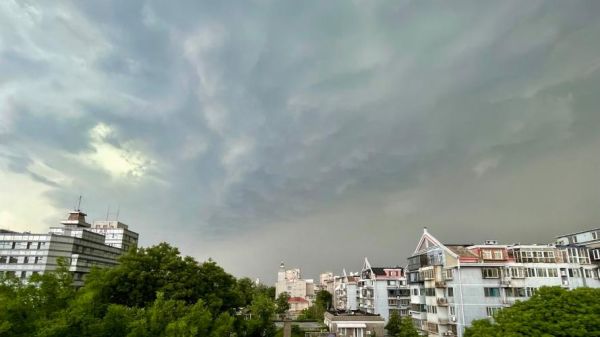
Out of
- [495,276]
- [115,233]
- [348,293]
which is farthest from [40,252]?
[348,293]

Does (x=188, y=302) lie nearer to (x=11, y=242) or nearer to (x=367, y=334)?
(x=367, y=334)

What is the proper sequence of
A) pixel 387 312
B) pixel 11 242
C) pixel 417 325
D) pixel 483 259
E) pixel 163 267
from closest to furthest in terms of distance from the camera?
pixel 163 267, pixel 483 259, pixel 417 325, pixel 11 242, pixel 387 312

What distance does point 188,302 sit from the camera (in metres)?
38.9

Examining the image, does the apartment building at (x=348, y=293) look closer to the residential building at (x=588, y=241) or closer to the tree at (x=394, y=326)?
the tree at (x=394, y=326)

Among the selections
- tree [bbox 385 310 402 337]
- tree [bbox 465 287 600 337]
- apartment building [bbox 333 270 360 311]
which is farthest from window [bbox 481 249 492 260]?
apartment building [bbox 333 270 360 311]

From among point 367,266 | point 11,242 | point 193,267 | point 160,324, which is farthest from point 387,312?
point 11,242

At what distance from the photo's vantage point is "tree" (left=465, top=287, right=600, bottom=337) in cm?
2614

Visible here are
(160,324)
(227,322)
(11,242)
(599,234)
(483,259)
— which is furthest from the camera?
(11,242)

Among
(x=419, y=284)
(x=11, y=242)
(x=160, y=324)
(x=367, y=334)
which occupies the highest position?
(x=11, y=242)

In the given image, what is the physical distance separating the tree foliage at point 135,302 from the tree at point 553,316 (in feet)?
72.0

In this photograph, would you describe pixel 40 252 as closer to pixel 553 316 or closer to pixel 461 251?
pixel 461 251

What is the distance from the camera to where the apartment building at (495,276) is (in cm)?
4512

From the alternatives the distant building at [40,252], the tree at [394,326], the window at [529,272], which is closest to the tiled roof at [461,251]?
the window at [529,272]

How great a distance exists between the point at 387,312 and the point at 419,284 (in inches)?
1186
